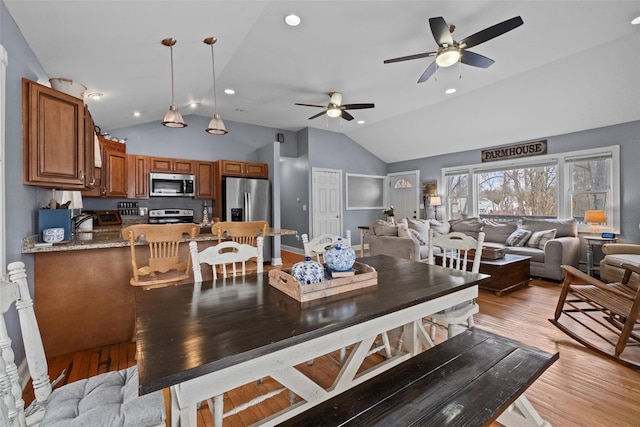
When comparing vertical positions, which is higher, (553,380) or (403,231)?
(403,231)

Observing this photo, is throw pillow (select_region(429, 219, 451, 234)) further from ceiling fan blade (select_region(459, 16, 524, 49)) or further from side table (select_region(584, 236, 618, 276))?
ceiling fan blade (select_region(459, 16, 524, 49))

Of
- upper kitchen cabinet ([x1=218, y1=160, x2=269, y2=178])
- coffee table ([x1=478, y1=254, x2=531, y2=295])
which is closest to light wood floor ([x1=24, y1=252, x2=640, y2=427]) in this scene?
coffee table ([x1=478, y1=254, x2=531, y2=295])

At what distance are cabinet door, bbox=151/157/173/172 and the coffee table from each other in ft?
18.1

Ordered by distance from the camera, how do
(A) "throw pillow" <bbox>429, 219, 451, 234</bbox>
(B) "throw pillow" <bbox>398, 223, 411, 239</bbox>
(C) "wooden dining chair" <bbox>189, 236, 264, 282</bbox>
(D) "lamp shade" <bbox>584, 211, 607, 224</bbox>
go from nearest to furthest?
(C) "wooden dining chair" <bbox>189, 236, 264, 282</bbox>, (D) "lamp shade" <bbox>584, 211, 607, 224</bbox>, (B) "throw pillow" <bbox>398, 223, 411, 239</bbox>, (A) "throw pillow" <bbox>429, 219, 451, 234</bbox>

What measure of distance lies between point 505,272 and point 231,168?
4.95 meters

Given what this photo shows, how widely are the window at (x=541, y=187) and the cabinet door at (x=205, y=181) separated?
18.3ft

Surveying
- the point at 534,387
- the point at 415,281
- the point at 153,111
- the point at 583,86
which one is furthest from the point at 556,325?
the point at 153,111

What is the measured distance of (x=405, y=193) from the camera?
810 centimetres

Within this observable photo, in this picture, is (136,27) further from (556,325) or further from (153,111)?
(556,325)

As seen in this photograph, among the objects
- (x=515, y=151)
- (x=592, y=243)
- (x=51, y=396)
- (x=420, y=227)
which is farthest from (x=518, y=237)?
(x=51, y=396)

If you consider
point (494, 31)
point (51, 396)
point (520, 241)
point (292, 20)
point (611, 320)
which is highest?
point (292, 20)

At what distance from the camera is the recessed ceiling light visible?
9.66 feet

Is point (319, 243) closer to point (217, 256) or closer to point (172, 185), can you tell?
point (217, 256)

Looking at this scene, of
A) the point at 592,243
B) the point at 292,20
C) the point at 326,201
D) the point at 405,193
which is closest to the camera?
the point at 292,20
